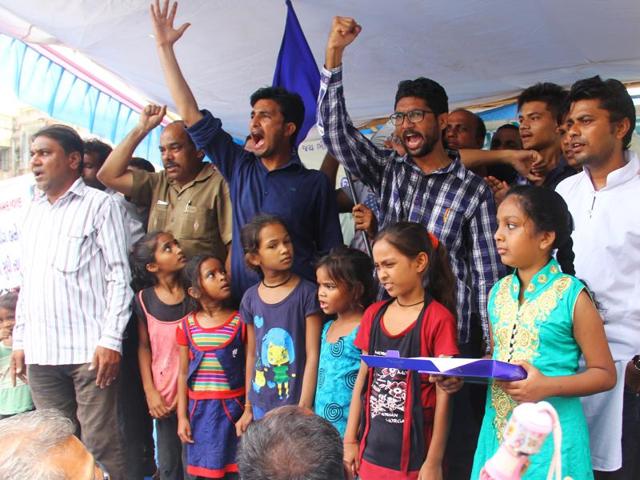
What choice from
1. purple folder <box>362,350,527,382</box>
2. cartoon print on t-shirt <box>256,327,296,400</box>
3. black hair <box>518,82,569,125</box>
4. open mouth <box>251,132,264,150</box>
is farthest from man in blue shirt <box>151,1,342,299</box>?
purple folder <box>362,350,527,382</box>

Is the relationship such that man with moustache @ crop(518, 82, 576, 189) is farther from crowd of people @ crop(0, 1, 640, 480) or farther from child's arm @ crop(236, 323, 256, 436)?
child's arm @ crop(236, 323, 256, 436)

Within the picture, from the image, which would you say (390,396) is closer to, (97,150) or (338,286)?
(338,286)

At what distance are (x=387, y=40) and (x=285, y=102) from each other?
1255mm

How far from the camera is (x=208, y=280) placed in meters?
2.95

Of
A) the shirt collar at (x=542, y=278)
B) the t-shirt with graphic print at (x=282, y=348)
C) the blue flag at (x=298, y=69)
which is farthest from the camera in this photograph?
the blue flag at (x=298, y=69)

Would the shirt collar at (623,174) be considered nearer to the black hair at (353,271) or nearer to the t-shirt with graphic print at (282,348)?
the black hair at (353,271)

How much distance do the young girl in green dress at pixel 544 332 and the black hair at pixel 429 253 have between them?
39cm

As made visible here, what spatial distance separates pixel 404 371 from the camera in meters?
2.23

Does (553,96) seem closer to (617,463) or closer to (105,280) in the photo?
(617,463)

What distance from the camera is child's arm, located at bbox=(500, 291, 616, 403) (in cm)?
171

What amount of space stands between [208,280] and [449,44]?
2.38 m

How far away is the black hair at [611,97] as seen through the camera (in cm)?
220

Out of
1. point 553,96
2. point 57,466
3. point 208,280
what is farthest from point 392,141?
point 57,466

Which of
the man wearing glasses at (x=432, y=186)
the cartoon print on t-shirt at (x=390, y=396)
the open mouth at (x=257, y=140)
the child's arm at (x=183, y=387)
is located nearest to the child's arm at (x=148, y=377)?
the child's arm at (x=183, y=387)
